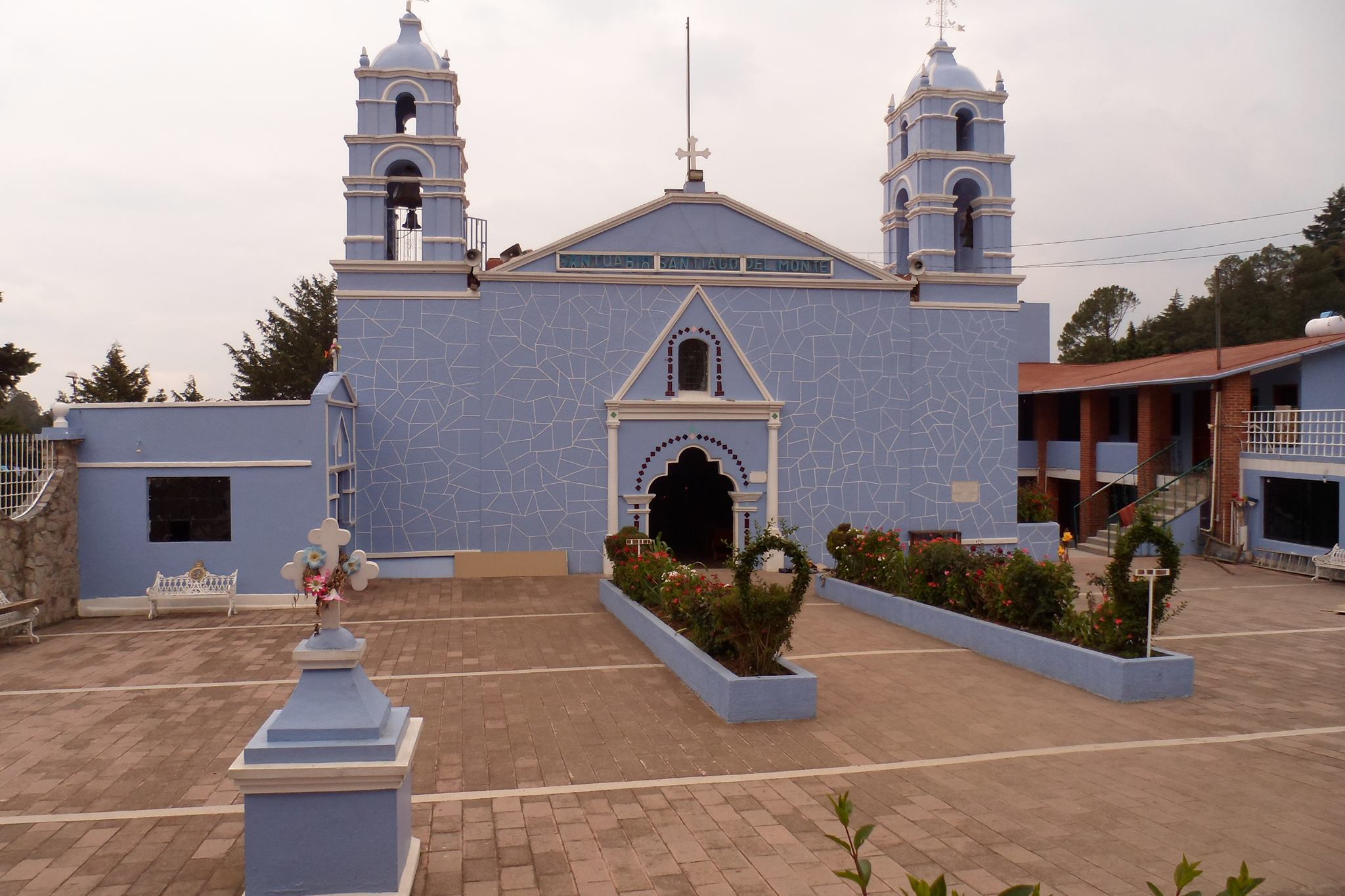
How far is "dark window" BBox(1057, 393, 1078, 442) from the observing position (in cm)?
2805

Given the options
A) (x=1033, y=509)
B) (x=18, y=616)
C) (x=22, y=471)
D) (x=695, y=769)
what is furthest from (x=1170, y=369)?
(x=18, y=616)

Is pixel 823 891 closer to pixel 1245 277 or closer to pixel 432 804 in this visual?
pixel 432 804

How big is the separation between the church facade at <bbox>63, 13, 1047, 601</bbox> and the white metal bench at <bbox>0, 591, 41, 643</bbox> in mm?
4821

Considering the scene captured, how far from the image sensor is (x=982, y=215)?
20500 millimetres

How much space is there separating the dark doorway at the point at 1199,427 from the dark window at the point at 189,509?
21637 millimetres

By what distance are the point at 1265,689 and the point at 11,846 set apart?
1099 cm

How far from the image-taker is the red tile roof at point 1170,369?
20.7 m

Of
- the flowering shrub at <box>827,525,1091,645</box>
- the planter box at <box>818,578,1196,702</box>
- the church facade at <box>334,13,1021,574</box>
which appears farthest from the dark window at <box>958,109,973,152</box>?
the planter box at <box>818,578,1196,702</box>

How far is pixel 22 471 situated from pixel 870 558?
488 inches

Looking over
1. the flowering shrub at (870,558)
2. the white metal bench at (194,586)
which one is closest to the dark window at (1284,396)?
the flowering shrub at (870,558)

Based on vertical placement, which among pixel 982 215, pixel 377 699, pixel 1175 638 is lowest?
pixel 1175 638

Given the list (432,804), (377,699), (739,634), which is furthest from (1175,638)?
(377,699)

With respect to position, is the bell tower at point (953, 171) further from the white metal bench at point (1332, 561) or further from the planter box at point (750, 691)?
the planter box at point (750, 691)

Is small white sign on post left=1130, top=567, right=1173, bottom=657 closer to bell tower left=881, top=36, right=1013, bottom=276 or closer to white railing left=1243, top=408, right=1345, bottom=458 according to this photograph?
bell tower left=881, top=36, right=1013, bottom=276
